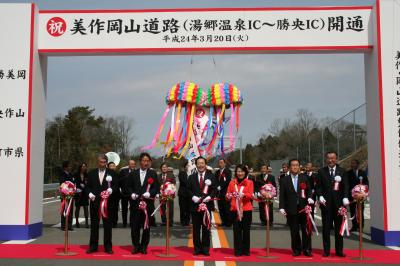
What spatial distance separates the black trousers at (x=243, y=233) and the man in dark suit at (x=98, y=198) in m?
2.30

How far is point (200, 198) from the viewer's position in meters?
8.45

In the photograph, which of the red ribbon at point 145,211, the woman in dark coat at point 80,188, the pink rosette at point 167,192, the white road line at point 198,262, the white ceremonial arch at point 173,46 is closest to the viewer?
the white road line at point 198,262

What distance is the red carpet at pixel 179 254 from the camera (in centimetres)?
799

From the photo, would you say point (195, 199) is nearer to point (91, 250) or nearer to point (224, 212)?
point (91, 250)

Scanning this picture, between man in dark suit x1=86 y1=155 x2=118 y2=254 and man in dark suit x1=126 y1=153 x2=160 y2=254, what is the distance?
1.28ft

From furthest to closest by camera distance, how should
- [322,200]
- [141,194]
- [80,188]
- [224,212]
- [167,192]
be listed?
[224,212] < [80,188] < [167,192] < [141,194] < [322,200]

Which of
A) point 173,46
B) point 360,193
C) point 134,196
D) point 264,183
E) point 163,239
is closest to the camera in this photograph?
point 360,193

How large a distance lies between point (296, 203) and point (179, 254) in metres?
2.30

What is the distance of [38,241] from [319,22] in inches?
306

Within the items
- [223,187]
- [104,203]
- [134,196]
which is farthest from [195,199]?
[223,187]

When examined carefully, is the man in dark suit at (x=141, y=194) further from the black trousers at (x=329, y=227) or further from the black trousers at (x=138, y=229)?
the black trousers at (x=329, y=227)


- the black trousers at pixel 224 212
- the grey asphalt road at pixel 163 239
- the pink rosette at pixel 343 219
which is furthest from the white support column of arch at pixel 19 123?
the pink rosette at pixel 343 219

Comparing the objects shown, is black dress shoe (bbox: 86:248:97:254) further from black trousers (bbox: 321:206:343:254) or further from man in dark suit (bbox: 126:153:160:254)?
black trousers (bbox: 321:206:343:254)

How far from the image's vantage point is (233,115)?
42.3 feet
